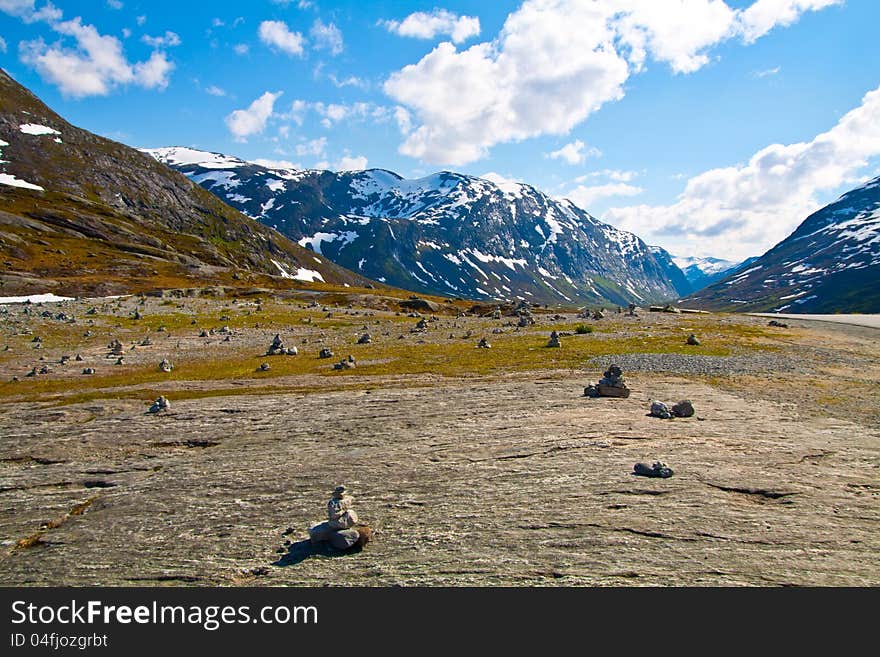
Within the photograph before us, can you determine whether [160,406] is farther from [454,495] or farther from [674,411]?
[674,411]

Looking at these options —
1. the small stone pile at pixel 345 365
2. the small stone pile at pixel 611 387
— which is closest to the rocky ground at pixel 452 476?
the small stone pile at pixel 611 387

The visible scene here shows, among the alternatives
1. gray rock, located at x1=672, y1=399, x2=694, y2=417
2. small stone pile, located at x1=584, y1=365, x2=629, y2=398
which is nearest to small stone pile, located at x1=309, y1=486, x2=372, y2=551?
gray rock, located at x1=672, y1=399, x2=694, y2=417

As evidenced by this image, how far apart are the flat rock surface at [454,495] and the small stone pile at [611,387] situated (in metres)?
0.88

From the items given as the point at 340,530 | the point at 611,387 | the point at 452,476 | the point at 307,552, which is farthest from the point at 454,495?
the point at 611,387

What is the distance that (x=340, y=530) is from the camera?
1242 cm

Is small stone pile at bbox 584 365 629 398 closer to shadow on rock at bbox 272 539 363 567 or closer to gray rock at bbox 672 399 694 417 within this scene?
gray rock at bbox 672 399 694 417

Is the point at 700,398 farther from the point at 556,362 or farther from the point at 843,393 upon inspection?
the point at 556,362

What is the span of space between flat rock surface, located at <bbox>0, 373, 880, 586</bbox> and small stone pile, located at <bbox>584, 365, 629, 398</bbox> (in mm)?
878

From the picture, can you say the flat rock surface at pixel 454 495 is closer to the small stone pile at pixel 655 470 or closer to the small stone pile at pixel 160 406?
the small stone pile at pixel 655 470

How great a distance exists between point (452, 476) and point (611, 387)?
39.8 feet

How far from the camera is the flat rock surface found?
435 inches

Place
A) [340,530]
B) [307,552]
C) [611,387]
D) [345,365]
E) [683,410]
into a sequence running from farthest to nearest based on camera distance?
[345,365] → [611,387] → [683,410] → [340,530] → [307,552]

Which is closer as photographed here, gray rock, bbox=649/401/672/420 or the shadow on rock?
the shadow on rock

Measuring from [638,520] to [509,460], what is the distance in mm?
5511
